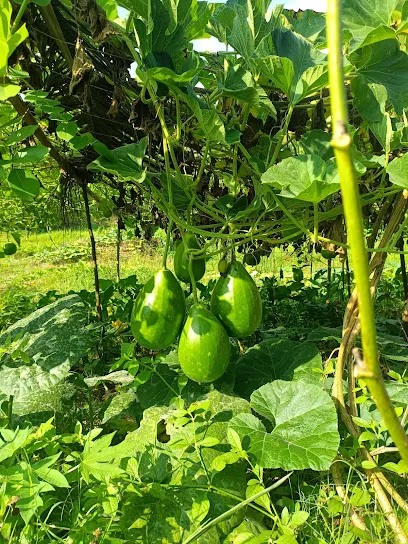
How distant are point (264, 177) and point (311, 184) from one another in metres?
0.08

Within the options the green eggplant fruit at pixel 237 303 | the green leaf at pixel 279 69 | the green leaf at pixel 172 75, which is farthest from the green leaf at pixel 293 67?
the green eggplant fruit at pixel 237 303

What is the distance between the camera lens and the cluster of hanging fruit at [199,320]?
1.01 m

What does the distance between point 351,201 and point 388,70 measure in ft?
2.76

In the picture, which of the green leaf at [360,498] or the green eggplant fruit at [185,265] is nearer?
the green leaf at [360,498]

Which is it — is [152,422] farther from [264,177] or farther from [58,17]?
[58,17]

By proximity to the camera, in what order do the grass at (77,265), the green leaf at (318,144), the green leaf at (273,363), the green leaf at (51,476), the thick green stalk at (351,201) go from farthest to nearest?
the grass at (77,265) → the green leaf at (273,363) → the green leaf at (318,144) → the green leaf at (51,476) → the thick green stalk at (351,201)

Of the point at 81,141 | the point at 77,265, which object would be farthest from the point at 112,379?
the point at 77,265

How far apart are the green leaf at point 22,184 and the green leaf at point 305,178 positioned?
504mm

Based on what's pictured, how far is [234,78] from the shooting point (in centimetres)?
91

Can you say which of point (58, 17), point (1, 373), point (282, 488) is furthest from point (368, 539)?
point (58, 17)

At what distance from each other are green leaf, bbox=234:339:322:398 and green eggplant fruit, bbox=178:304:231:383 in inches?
15.2

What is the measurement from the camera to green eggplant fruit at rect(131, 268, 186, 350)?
3.37 feet

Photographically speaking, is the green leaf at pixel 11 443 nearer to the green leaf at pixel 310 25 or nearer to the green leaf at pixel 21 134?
the green leaf at pixel 21 134

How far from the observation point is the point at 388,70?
0.98 metres
